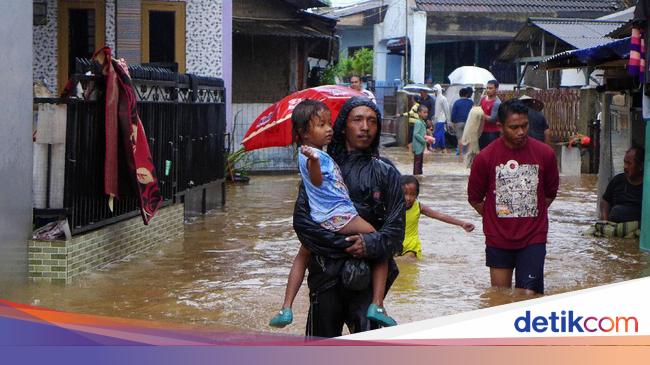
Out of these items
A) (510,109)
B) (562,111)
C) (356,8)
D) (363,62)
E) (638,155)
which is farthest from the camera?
(363,62)

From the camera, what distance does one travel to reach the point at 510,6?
39812mm

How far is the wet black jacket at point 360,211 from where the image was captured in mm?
5727

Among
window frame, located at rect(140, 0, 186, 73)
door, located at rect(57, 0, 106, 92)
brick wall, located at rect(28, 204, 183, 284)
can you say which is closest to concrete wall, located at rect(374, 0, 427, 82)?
window frame, located at rect(140, 0, 186, 73)

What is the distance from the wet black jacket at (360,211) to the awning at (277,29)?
16624 millimetres

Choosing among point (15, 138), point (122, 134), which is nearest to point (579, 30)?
point (122, 134)

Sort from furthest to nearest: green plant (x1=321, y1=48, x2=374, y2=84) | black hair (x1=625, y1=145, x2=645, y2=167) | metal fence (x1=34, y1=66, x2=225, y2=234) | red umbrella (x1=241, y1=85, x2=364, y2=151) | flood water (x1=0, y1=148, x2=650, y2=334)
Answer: green plant (x1=321, y1=48, x2=374, y2=84) < red umbrella (x1=241, y1=85, x2=364, y2=151) < black hair (x1=625, y1=145, x2=645, y2=167) < metal fence (x1=34, y1=66, x2=225, y2=234) < flood water (x1=0, y1=148, x2=650, y2=334)

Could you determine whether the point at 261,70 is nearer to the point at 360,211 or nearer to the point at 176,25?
the point at 176,25

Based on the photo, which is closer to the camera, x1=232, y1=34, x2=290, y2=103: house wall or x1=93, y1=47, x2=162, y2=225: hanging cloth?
x1=93, y1=47, x2=162, y2=225: hanging cloth

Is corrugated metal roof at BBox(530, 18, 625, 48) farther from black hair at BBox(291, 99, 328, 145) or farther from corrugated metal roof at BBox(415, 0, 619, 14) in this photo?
black hair at BBox(291, 99, 328, 145)

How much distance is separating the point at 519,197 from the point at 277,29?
1521cm

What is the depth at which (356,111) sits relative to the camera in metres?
5.77

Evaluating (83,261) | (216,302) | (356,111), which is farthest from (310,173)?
(83,261)

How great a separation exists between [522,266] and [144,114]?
480 cm

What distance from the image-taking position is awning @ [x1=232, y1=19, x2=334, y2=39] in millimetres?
22438
